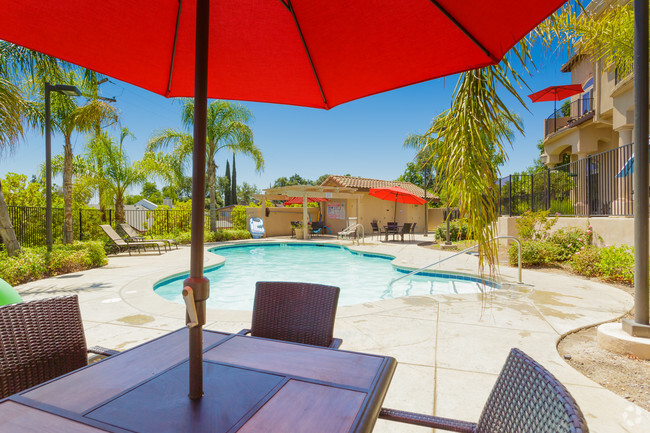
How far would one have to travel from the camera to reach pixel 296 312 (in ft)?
7.70

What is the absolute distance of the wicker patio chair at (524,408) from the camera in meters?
0.86

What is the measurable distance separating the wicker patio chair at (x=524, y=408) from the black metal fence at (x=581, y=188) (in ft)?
13.5

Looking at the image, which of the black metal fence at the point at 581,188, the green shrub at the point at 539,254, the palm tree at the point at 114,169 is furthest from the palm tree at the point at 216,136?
the green shrub at the point at 539,254

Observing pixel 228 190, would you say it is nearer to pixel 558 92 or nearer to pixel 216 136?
pixel 216 136

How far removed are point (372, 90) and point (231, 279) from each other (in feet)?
26.6

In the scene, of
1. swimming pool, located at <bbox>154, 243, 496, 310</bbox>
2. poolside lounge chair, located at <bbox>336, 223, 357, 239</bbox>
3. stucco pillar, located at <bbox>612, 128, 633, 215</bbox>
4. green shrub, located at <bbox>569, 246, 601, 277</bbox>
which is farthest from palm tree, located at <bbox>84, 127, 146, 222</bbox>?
stucco pillar, located at <bbox>612, 128, 633, 215</bbox>

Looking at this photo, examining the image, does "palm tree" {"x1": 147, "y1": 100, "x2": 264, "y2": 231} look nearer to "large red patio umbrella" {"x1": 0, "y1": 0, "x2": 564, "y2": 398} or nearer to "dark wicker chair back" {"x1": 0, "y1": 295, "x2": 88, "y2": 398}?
"large red patio umbrella" {"x1": 0, "y1": 0, "x2": 564, "y2": 398}

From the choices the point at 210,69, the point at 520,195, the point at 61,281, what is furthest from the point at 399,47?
the point at 520,195

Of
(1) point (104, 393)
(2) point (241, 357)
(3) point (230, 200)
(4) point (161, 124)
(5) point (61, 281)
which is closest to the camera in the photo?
(1) point (104, 393)

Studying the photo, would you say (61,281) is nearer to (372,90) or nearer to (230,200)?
(372,90)

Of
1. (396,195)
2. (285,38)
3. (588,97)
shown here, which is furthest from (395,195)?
(285,38)

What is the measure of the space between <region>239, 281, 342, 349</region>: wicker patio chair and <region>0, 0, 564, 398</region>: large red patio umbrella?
4.48 feet

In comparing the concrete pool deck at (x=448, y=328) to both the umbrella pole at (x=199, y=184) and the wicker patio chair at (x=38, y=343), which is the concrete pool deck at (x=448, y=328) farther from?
the wicker patio chair at (x=38, y=343)

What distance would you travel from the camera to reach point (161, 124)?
17234 mm
